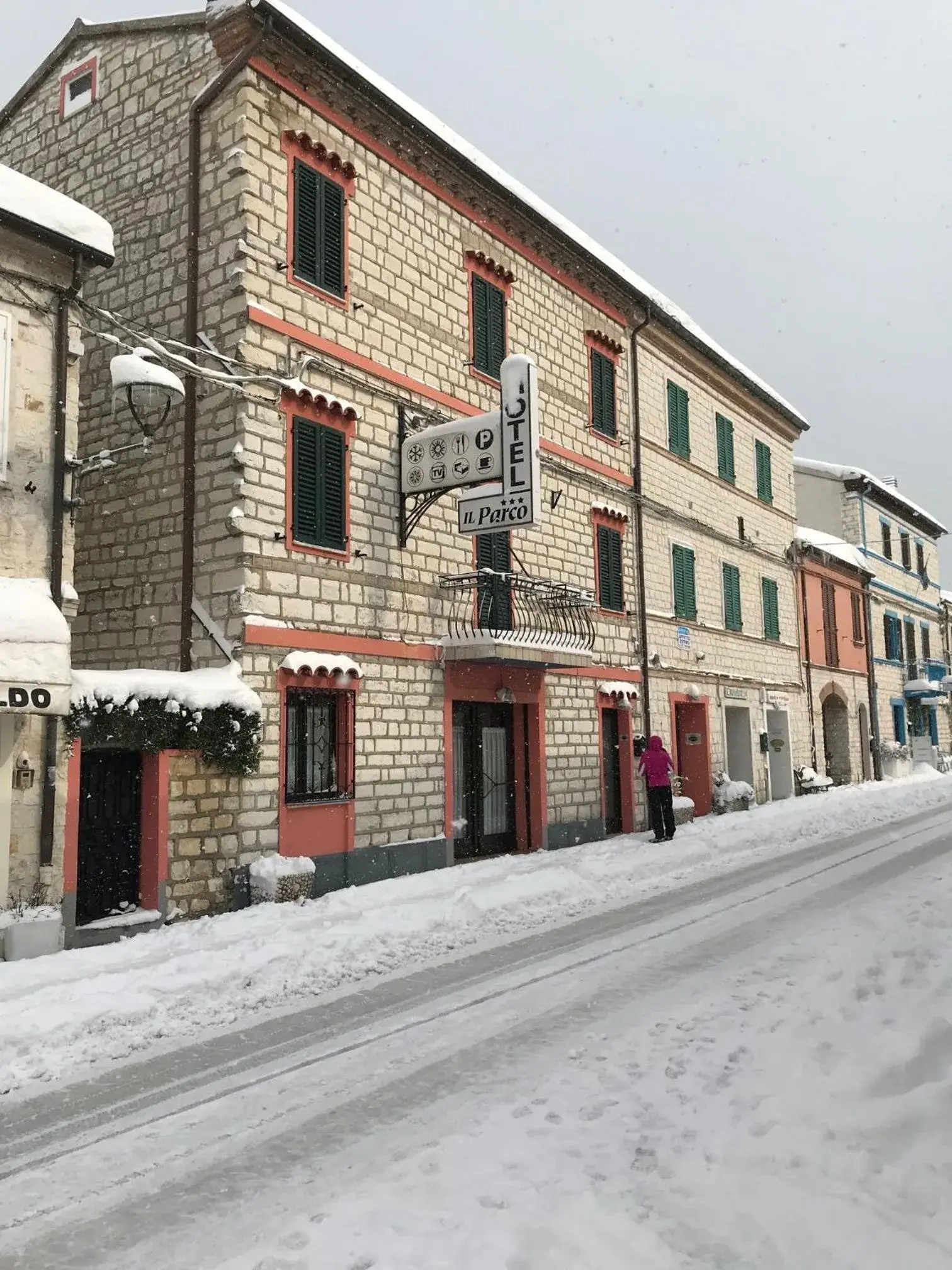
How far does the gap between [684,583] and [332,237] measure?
10445mm

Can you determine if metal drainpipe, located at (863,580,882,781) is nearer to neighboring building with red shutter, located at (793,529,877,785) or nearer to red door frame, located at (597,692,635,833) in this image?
neighboring building with red shutter, located at (793,529,877,785)

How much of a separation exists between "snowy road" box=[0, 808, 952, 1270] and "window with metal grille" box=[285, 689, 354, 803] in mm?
4485

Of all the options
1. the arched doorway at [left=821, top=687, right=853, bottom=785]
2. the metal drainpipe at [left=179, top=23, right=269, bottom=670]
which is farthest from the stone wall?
the arched doorway at [left=821, top=687, right=853, bottom=785]

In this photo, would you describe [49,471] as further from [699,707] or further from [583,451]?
[699,707]

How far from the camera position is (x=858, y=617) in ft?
101

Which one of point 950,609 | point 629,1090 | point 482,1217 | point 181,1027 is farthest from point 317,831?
point 950,609

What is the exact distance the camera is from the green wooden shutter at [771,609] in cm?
2433

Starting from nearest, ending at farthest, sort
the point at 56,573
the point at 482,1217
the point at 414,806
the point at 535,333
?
the point at 482,1217
the point at 56,573
the point at 414,806
the point at 535,333

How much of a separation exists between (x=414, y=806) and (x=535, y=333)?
310 inches

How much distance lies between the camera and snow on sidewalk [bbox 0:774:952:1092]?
5996mm

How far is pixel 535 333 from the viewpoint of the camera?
15977mm

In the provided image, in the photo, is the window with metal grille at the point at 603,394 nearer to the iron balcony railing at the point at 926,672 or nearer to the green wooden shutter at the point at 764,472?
the green wooden shutter at the point at 764,472

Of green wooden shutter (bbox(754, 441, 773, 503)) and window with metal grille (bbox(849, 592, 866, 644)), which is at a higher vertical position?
→ green wooden shutter (bbox(754, 441, 773, 503))

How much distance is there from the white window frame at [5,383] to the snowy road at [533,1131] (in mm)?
5492
